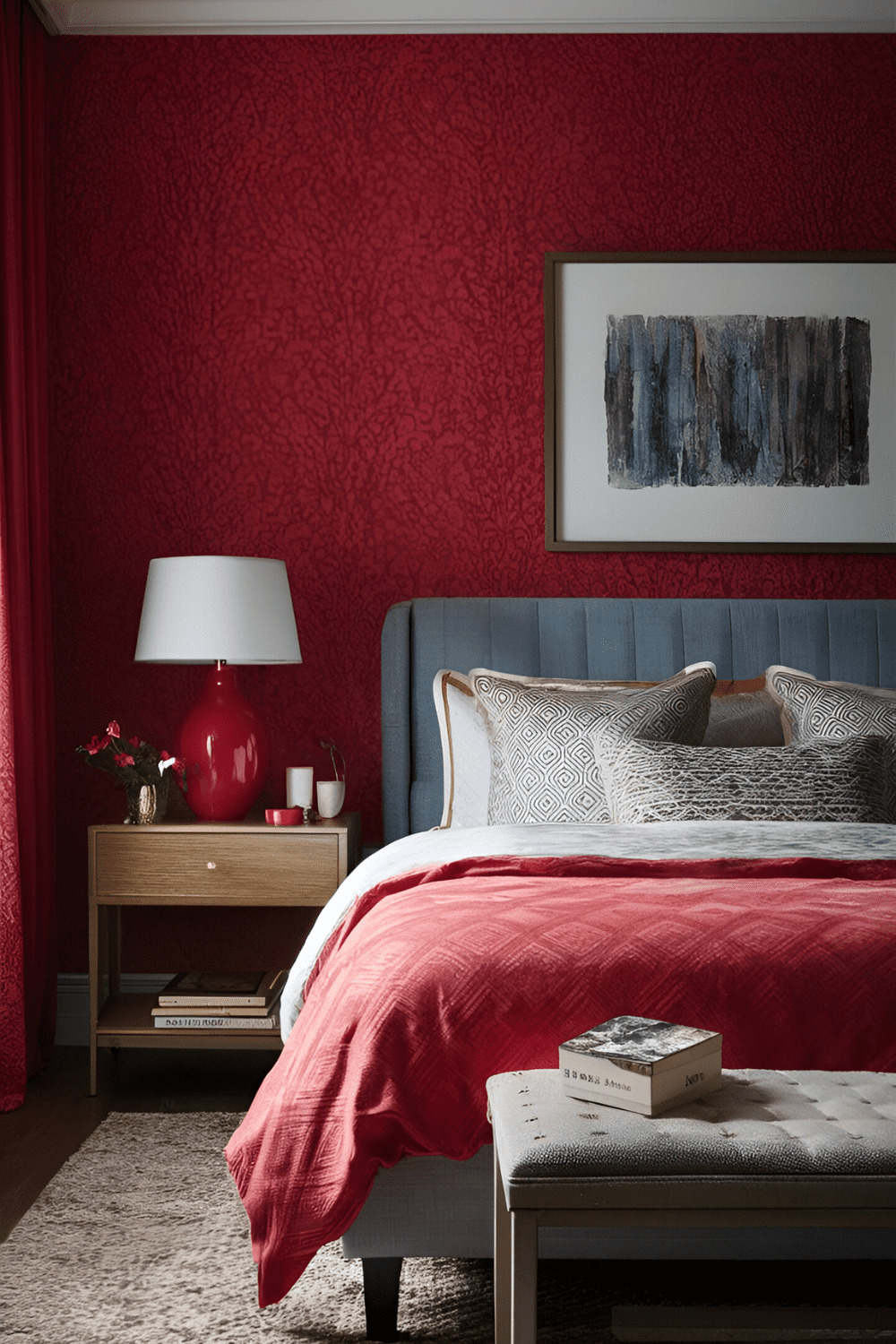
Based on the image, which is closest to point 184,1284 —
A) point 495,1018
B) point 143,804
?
point 495,1018

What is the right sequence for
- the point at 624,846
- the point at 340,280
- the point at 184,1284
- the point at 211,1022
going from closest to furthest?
the point at 184,1284, the point at 624,846, the point at 211,1022, the point at 340,280

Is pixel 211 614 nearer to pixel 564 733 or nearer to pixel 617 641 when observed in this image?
pixel 564 733

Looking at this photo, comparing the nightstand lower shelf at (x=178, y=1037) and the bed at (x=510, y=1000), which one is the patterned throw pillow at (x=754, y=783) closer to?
the bed at (x=510, y=1000)

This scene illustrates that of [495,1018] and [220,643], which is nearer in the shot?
[495,1018]

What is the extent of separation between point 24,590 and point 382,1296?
2.03 meters

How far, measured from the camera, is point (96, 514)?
11.2ft

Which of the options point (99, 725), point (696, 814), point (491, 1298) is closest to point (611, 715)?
point (696, 814)

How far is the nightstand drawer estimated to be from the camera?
2.93 m

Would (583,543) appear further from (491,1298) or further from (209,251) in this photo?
(491,1298)

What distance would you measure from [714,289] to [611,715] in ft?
4.91

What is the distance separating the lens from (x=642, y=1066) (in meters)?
1.13

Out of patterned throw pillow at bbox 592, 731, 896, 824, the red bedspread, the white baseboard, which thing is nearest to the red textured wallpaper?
the white baseboard

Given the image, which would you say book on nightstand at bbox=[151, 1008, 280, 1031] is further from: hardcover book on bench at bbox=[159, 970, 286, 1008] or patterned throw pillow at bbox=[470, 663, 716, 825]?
patterned throw pillow at bbox=[470, 663, 716, 825]

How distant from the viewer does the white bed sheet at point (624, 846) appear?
80.3 inches
